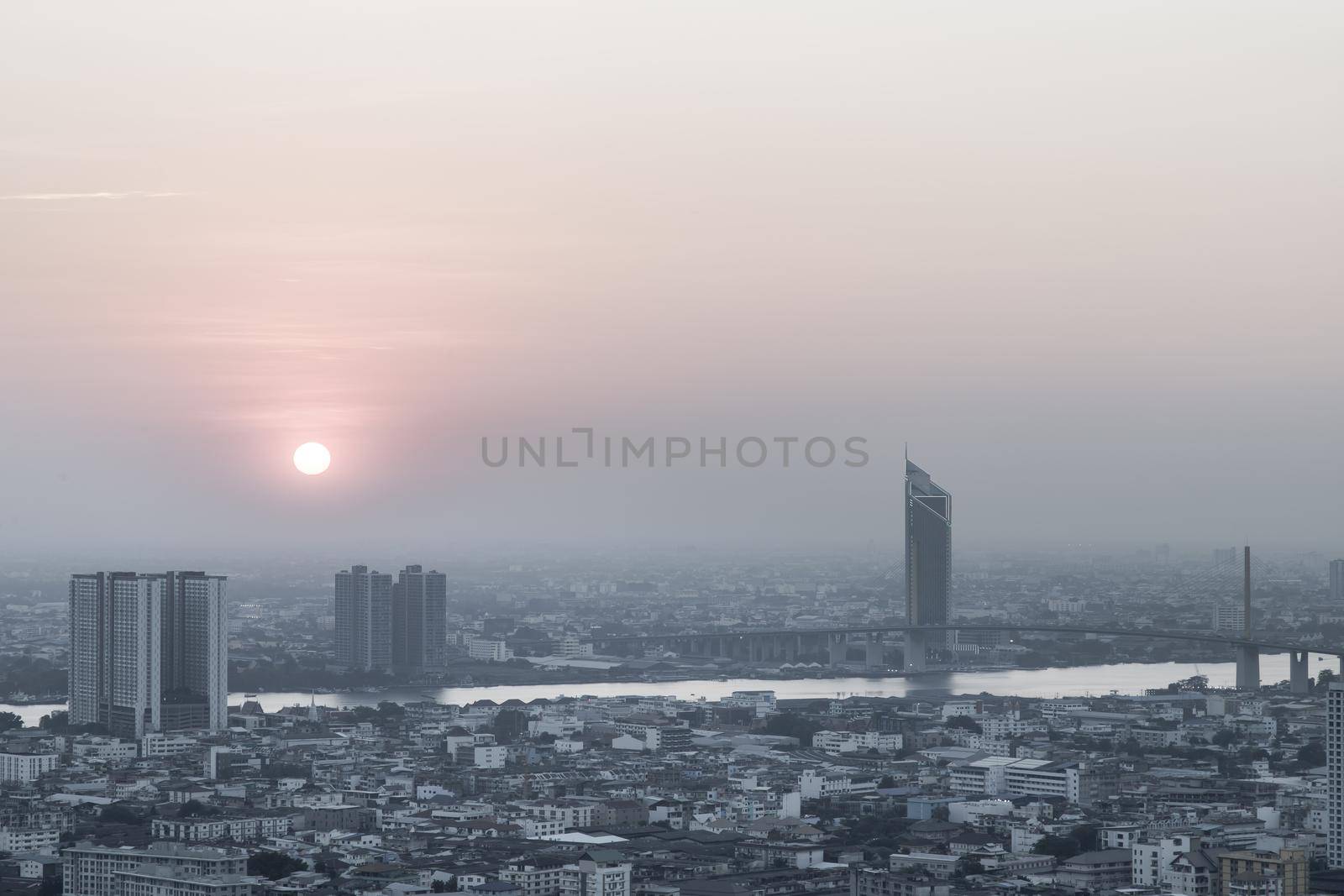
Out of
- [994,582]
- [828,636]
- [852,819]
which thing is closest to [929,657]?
[828,636]

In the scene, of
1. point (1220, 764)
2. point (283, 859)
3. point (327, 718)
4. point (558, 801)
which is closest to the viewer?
point (283, 859)

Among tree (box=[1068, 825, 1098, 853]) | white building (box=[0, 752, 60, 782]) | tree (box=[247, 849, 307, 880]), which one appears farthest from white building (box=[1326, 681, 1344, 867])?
white building (box=[0, 752, 60, 782])

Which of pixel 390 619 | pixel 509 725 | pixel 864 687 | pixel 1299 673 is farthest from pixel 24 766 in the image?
pixel 1299 673

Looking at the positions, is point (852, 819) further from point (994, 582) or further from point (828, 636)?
point (994, 582)

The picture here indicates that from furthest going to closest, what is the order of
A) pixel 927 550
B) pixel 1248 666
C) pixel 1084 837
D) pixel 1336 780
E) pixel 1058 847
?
pixel 927 550 < pixel 1248 666 < pixel 1084 837 < pixel 1058 847 < pixel 1336 780

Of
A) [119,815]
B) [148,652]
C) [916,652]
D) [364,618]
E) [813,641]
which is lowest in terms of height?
[119,815]

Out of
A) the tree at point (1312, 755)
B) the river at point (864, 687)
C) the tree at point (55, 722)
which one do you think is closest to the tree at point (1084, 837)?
the tree at point (1312, 755)

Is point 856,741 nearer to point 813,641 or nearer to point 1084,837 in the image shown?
point 1084,837
